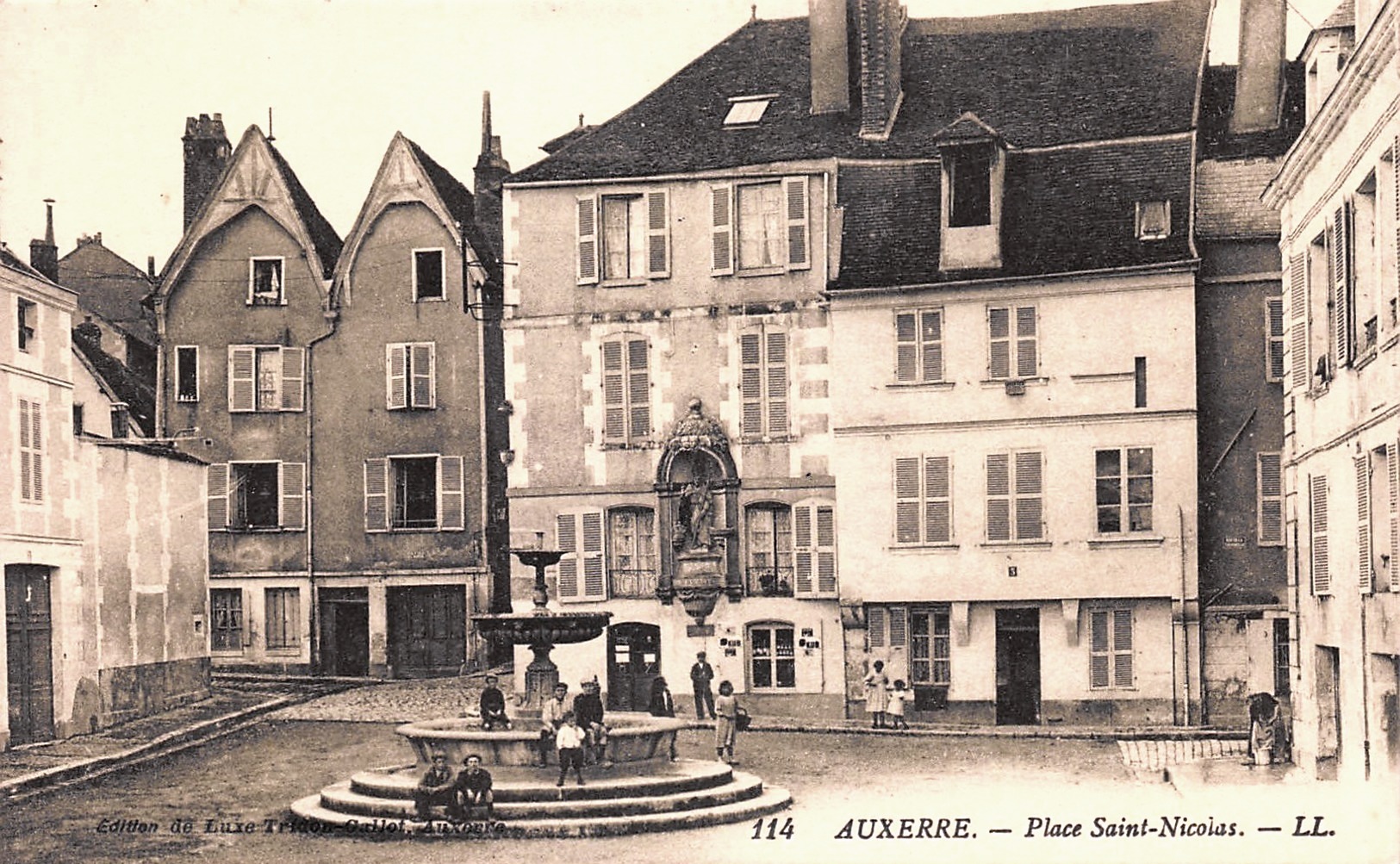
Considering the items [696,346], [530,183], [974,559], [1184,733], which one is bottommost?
[1184,733]

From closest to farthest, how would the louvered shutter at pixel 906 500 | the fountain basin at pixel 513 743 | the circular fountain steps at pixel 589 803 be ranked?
the circular fountain steps at pixel 589 803 < the fountain basin at pixel 513 743 < the louvered shutter at pixel 906 500

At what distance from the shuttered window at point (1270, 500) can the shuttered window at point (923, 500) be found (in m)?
4.62

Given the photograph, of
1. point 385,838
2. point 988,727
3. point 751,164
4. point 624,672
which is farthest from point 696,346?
point 385,838

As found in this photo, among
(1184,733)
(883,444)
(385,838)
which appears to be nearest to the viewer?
(385,838)

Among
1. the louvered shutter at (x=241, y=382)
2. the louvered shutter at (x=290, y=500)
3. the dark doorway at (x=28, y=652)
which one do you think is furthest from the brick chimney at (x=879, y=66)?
the dark doorway at (x=28, y=652)

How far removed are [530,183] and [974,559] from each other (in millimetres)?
9825

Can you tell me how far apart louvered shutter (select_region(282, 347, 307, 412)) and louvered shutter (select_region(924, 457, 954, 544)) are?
46.9 ft

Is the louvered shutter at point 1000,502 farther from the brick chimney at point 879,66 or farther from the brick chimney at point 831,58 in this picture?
the brick chimney at point 831,58

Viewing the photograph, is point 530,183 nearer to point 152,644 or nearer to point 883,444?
point 883,444

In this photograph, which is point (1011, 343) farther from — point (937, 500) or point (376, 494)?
point (376, 494)

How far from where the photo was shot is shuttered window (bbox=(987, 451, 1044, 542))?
30.0 metres

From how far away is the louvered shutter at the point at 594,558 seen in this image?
32906 mm

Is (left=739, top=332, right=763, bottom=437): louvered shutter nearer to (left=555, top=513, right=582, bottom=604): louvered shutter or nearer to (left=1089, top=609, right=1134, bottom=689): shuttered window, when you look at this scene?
(left=555, top=513, right=582, bottom=604): louvered shutter

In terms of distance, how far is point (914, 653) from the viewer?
31094 millimetres
